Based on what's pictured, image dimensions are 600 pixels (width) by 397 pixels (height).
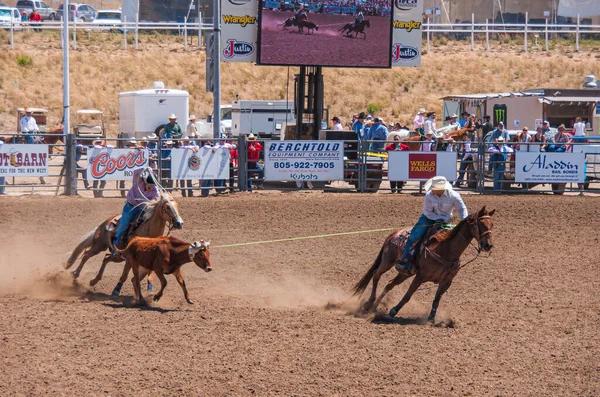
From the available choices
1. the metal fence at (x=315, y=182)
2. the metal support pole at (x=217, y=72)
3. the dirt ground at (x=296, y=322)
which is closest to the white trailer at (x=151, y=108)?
the metal support pole at (x=217, y=72)

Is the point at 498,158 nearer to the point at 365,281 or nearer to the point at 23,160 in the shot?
the point at 23,160

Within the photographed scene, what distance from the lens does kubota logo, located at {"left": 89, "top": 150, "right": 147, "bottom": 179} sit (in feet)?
68.7

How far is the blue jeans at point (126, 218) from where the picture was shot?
39.2ft

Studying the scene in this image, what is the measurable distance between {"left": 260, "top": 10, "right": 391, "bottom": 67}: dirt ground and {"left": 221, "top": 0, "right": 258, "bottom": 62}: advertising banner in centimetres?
36

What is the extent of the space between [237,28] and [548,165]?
8.48 m

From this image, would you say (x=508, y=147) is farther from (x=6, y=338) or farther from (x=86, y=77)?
(x=86, y=77)

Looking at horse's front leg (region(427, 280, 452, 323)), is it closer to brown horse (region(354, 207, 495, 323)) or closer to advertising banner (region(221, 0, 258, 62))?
brown horse (region(354, 207, 495, 323))

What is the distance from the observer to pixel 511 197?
21.0 m

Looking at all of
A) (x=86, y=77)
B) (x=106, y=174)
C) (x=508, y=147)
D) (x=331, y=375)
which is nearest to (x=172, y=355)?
(x=331, y=375)

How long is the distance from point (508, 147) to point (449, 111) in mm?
12610

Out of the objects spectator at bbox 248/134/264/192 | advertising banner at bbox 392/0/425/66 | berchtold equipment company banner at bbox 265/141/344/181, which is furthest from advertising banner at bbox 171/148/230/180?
advertising banner at bbox 392/0/425/66

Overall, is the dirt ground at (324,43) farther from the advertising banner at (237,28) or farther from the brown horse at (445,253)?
the brown horse at (445,253)

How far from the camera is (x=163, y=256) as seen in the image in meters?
10.8

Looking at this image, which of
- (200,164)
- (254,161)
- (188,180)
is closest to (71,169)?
(188,180)
